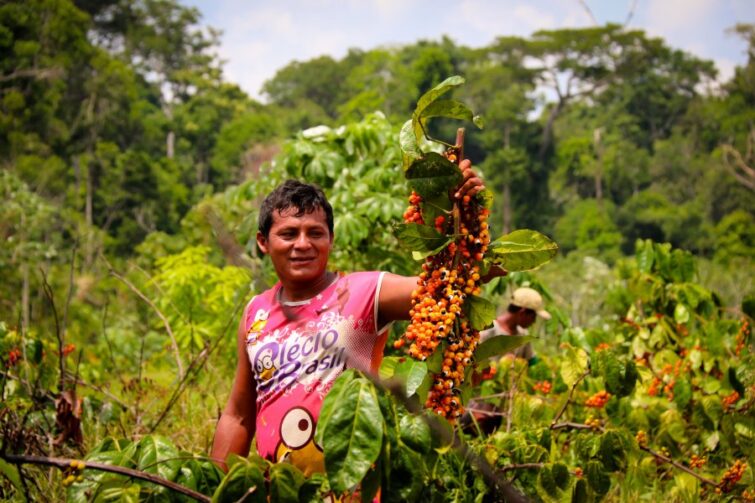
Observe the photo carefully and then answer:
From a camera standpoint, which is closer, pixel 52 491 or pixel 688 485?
pixel 52 491

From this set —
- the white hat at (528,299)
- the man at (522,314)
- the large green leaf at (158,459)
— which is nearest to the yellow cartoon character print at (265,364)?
the large green leaf at (158,459)

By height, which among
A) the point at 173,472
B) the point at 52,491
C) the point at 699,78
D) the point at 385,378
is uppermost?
the point at 699,78

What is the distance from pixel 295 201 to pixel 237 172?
32648 mm

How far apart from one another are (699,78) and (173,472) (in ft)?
142

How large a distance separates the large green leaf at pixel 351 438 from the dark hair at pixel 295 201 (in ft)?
2.61

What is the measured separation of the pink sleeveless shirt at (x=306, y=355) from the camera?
1662 mm

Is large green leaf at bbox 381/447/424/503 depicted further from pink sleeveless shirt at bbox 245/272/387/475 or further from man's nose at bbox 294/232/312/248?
man's nose at bbox 294/232/312/248

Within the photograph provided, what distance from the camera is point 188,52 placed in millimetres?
40219

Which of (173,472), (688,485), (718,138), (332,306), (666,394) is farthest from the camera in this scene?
(718,138)

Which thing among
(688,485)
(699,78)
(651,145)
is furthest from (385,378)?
(699,78)

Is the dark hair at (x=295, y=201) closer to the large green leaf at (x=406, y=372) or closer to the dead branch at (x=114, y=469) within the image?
the large green leaf at (x=406, y=372)

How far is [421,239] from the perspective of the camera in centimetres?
135

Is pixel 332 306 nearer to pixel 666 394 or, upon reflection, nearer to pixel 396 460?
pixel 396 460

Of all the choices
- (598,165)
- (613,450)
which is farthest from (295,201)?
(598,165)
